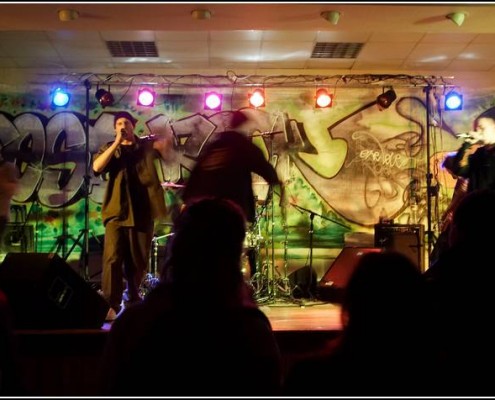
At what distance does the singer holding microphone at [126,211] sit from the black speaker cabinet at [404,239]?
11.2ft

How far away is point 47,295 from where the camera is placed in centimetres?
332

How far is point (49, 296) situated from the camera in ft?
10.9

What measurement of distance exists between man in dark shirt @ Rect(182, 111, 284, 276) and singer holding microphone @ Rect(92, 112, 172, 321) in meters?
1.09

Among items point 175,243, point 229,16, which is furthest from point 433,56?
point 175,243

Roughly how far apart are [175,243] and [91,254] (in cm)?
625

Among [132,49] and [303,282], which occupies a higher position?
[132,49]

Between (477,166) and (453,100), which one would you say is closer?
(477,166)

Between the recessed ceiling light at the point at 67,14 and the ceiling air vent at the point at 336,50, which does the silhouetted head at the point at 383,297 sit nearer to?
the recessed ceiling light at the point at 67,14

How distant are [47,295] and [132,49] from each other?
173 inches

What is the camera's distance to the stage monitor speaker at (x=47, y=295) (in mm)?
3289

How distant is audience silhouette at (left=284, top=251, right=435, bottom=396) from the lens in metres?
1.33

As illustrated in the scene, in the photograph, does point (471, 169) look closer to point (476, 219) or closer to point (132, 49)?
point (476, 219)

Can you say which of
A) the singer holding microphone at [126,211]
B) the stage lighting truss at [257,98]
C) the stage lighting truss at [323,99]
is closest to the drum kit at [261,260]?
the stage lighting truss at [257,98]

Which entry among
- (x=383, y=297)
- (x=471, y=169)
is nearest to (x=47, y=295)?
(x=383, y=297)
